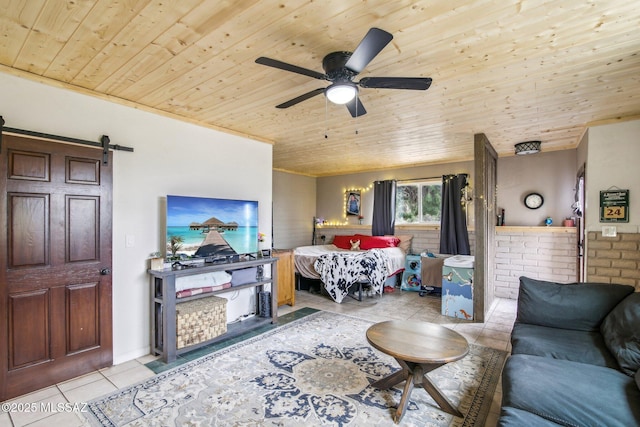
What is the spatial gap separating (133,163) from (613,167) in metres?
5.13

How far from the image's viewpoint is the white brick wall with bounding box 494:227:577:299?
15.9 ft

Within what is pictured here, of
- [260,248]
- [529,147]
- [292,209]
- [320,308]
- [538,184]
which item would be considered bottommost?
[320,308]

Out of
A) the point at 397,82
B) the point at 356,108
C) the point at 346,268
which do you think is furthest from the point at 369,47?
the point at 346,268

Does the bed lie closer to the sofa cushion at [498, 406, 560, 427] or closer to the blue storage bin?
the blue storage bin

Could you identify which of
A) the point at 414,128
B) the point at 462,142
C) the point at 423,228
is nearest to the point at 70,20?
the point at 414,128

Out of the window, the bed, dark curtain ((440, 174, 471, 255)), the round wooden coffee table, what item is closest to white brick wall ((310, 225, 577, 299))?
dark curtain ((440, 174, 471, 255))

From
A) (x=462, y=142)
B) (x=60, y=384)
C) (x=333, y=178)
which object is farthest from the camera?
(x=333, y=178)

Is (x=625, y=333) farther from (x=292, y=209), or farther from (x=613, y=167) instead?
(x=292, y=209)

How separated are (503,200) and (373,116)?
3.43 meters

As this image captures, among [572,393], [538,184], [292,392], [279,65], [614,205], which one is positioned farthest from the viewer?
[538,184]

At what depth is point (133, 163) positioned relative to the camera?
10.2 ft

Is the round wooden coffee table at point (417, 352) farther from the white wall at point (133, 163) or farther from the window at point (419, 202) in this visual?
the window at point (419, 202)

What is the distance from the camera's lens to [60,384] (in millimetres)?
2588

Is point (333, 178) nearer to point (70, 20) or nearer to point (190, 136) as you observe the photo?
point (190, 136)
